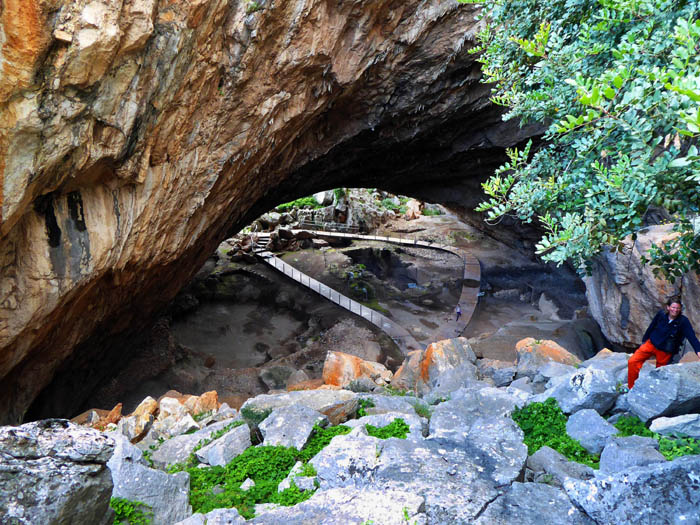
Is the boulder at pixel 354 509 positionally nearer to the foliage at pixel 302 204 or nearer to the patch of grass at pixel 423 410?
the patch of grass at pixel 423 410

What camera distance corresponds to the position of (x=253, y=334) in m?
18.7

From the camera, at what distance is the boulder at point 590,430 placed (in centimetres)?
490

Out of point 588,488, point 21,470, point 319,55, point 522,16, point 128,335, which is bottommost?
point 588,488

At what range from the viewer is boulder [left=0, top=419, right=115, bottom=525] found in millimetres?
3199

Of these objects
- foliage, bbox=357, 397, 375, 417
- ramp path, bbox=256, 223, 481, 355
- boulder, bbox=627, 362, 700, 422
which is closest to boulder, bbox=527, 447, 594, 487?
boulder, bbox=627, 362, 700, 422

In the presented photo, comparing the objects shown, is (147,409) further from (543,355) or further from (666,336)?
(666,336)

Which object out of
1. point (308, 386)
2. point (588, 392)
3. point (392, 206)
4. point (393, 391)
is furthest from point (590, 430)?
point (392, 206)

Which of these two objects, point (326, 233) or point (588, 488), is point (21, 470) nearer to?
point (588, 488)

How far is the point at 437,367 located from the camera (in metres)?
9.23

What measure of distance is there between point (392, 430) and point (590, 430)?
2443 mm

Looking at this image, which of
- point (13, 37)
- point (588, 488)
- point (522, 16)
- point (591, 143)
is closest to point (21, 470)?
point (13, 37)

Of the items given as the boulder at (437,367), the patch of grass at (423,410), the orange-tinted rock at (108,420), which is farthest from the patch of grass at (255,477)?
the orange-tinted rock at (108,420)

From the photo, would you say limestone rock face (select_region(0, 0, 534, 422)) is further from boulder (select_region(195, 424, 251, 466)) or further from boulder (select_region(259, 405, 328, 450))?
boulder (select_region(259, 405, 328, 450))

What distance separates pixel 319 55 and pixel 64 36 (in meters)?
5.26
